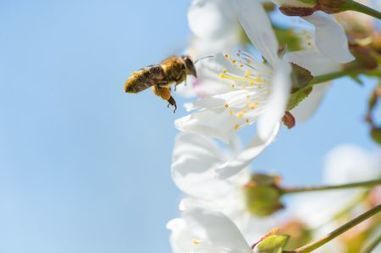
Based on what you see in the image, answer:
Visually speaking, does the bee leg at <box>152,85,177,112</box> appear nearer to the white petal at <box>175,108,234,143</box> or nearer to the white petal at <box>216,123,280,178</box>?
the white petal at <box>175,108,234,143</box>

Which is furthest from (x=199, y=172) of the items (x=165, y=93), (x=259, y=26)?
(x=259, y=26)

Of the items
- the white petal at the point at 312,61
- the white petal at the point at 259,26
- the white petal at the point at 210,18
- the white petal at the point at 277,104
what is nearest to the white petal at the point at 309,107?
the white petal at the point at 312,61

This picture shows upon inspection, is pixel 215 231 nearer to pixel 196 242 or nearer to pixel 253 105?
pixel 196 242

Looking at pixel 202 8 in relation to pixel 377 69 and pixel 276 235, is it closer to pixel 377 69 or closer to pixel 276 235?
pixel 377 69

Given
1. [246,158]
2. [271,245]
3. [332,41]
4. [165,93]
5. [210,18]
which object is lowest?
[271,245]

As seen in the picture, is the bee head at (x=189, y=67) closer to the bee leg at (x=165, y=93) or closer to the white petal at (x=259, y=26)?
the bee leg at (x=165, y=93)

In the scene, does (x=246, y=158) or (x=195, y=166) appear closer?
(x=246, y=158)

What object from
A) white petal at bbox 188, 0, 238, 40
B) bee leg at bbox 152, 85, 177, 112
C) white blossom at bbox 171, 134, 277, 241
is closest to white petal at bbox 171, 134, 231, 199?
white blossom at bbox 171, 134, 277, 241
